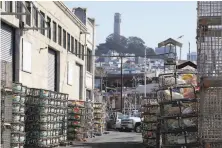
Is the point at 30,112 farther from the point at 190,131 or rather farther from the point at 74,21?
the point at 74,21

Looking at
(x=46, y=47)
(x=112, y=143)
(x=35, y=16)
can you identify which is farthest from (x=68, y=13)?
(x=112, y=143)

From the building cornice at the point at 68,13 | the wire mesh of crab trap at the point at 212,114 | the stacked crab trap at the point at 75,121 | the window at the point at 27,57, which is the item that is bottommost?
the stacked crab trap at the point at 75,121

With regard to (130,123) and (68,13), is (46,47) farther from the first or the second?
(130,123)

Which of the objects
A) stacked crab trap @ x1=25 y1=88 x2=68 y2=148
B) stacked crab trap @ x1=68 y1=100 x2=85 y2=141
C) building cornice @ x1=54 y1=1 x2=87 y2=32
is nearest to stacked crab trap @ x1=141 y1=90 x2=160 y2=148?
stacked crab trap @ x1=25 y1=88 x2=68 y2=148

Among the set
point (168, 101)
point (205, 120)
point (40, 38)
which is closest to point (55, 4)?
point (40, 38)

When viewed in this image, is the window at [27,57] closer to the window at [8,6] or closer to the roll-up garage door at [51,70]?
the window at [8,6]

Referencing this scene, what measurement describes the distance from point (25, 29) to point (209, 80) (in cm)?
1671

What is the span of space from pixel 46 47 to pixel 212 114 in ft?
69.5

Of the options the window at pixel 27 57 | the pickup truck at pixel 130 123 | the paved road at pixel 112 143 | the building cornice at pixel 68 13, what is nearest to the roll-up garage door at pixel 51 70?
the building cornice at pixel 68 13

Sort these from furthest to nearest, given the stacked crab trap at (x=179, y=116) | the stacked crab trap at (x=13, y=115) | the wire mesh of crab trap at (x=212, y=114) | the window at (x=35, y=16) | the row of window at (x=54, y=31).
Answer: the window at (x=35, y=16), the row of window at (x=54, y=31), the stacked crab trap at (x=13, y=115), the stacked crab trap at (x=179, y=116), the wire mesh of crab trap at (x=212, y=114)

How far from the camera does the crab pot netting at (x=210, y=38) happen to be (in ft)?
31.3

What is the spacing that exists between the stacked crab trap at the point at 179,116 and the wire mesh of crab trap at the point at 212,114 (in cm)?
261

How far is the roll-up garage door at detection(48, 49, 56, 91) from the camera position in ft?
104

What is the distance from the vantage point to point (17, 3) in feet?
77.4
